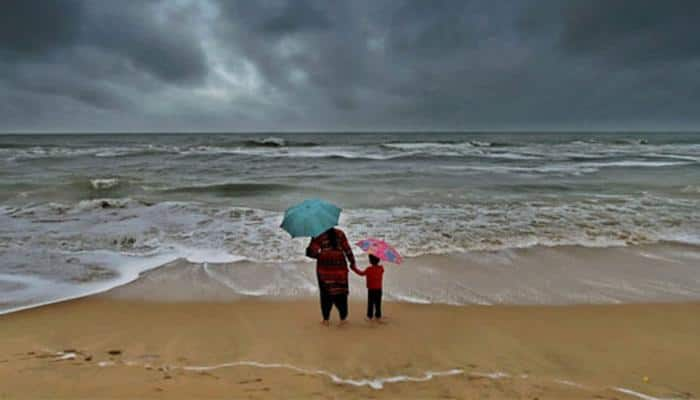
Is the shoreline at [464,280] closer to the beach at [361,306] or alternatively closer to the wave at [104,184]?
the beach at [361,306]

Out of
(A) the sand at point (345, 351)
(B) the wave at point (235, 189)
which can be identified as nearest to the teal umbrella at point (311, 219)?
(A) the sand at point (345, 351)

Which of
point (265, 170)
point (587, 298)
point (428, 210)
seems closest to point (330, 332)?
point (587, 298)

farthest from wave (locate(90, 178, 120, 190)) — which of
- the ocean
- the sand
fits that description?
the sand

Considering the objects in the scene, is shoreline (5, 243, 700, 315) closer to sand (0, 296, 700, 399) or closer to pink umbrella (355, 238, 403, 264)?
sand (0, 296, 700, 399)

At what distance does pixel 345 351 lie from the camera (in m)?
4.03

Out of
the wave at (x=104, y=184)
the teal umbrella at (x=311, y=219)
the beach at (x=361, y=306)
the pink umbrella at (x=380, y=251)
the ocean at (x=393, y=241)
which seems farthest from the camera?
the wave at (x=104, y=184)

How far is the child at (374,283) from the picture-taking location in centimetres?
466

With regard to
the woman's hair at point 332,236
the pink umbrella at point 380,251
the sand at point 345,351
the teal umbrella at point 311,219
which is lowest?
the sand at point 345,351

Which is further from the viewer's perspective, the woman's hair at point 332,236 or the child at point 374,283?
the child at point 374,283

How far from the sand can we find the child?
0.16 metres

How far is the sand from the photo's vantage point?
329 cm

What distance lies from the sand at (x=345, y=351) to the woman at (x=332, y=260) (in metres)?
0.43

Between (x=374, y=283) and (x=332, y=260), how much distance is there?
59 cm

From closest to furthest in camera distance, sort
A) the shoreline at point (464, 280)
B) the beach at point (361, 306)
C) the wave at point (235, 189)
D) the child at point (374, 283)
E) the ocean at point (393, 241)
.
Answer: the beach at point (361, 306)
the child at point (374, 283)
the shoreline at point (464, 280)
the ocean at point (393, 241)
the wave at point (235, 189)
